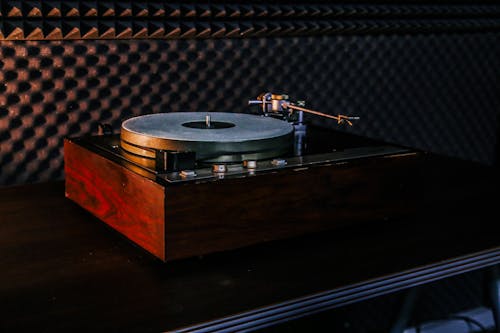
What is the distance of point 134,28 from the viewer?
175 centimetres

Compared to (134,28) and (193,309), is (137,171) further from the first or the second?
(134,28)

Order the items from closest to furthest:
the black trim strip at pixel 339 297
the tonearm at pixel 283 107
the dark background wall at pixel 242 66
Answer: the black trim strip at pixel 339 297
the tonearm at pixel 283 107
the dark background wall at pixel 242 66


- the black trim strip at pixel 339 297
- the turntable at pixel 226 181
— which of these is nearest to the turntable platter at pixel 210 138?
the turntable at pixel 226 181

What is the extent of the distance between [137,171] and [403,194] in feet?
2.03

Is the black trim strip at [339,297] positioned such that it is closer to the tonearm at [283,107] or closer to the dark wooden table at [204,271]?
the dark wooden table at [204,271]

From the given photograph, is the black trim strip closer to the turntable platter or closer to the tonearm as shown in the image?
the turntable platter

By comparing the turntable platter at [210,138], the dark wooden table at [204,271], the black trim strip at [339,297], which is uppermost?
the turntable platter at [210,138]

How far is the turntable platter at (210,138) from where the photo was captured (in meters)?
1.20

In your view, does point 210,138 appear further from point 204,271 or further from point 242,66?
point 242,66

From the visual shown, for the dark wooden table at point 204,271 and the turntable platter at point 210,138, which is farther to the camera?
the turntable platter at point 210,138

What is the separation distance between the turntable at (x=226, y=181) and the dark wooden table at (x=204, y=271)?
41mm

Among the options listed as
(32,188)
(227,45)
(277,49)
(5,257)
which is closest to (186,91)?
(227,45)

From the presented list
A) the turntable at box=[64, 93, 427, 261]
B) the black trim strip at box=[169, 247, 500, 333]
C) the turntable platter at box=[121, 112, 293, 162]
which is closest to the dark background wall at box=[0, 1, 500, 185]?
the turntable at box=[64, 93, 427, 261]

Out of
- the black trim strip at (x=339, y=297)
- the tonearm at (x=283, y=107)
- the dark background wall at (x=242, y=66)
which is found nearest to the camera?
the black trim strip at (x=339, y=297)
